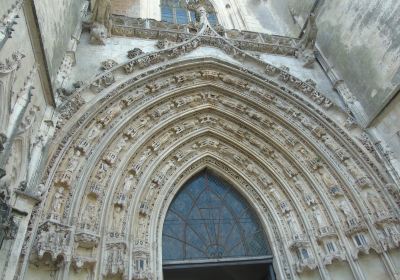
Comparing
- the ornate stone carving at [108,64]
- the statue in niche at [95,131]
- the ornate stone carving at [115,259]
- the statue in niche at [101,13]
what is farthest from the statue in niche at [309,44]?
the ornate stone carving at [115,259]

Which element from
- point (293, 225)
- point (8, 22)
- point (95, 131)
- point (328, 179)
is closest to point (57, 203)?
point (95, 131)

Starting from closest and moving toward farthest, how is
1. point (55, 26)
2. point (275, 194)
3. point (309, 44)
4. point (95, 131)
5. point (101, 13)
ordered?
1. point (55, 26)
2. point (95, 131)
3. point (275, 194)
4. point (101, 13)
5. point (309, 44)

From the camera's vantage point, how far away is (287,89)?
6.77 m

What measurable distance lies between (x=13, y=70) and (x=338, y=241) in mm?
5030

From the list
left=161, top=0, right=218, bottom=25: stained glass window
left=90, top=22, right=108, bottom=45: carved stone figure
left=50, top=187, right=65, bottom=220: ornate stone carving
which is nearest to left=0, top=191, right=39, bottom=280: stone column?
left=50, top=187, right=65, bottom=220: ornate stone carving

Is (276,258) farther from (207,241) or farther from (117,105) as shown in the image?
(117,105)

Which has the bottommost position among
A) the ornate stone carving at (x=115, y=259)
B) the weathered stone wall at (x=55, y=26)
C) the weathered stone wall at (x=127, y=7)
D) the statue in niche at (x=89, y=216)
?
the ornate stone carving at (x=115, y=259)

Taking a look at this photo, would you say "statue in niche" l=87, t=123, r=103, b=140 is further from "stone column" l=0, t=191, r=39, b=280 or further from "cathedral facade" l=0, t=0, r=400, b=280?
"stone column" l=0, t=191, r=39, b=280

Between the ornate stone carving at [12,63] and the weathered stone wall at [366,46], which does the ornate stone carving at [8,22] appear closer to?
the ornate stone carving at [12,63]

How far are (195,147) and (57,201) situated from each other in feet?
9.36

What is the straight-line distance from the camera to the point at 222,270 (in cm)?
650

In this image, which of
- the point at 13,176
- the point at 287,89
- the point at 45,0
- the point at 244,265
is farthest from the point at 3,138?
the point at 287,89

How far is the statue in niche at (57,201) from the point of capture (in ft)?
14.0

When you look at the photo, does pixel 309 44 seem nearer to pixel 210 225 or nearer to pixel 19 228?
pixel 210 225
